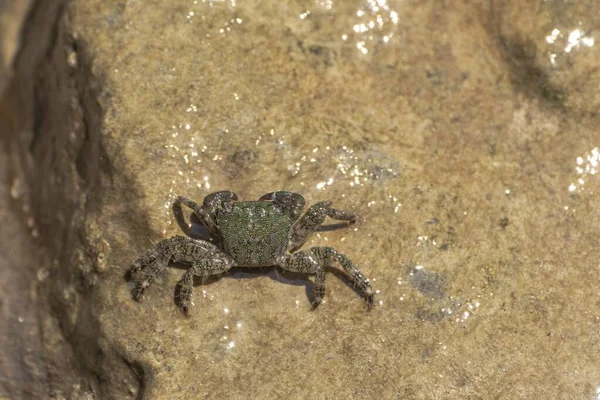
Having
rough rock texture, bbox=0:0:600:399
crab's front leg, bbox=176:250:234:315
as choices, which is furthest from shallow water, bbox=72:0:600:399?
crab's front leg, bbox=176:250:234:315

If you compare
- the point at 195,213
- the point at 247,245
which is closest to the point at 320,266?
the point at 247,245

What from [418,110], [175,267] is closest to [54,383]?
[175,267]

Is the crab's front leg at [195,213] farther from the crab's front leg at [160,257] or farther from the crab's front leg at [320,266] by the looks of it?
the crab's front leg at [320,266]

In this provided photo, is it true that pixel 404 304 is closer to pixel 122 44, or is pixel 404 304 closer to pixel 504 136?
pixel 504 136

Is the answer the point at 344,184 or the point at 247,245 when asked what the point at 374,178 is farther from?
the point at 247,245

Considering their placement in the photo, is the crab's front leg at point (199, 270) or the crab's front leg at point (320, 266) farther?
the crab's front leg at point (320, 266)

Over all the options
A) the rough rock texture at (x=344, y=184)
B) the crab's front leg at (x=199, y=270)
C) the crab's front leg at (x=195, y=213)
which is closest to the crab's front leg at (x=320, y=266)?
the rough rock texture at (x=344, y=184)

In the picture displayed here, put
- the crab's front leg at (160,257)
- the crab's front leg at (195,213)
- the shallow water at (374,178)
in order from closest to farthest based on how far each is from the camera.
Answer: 1. the shallow water at (374,178)
2. the crab's front leg at (160,257)
3. the crab's front leg at (195,213)

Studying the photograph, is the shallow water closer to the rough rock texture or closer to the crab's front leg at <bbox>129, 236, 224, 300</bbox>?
the rough rock texture
